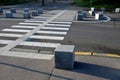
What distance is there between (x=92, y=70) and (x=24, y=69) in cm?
227

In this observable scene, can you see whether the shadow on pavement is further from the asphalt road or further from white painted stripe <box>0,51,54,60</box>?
the asphalt road

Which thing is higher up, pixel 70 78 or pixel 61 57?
pixel 61 57

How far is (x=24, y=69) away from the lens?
7.24 meters

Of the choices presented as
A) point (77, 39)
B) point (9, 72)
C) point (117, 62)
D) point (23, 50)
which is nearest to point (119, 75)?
point (117, 62)

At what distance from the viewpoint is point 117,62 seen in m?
8.07

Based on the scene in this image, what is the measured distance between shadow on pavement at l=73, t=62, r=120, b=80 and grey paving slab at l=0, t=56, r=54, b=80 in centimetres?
100

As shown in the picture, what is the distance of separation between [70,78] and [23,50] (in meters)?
3.62

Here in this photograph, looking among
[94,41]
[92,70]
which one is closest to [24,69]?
[92,70]

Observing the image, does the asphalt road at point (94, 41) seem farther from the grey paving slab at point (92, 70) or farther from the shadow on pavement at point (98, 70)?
the shadow on pavement at point (98, 70)

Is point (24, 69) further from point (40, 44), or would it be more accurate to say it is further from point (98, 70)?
point (40, 44)

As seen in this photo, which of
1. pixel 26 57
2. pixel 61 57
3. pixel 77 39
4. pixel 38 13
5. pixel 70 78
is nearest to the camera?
pixel 70 78

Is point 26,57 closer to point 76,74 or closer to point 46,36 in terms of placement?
point 76,74

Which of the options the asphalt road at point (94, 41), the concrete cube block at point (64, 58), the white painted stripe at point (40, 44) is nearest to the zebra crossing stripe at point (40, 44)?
the white painted stripe at point (40, 44)

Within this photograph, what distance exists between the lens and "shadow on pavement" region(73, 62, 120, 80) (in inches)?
271
